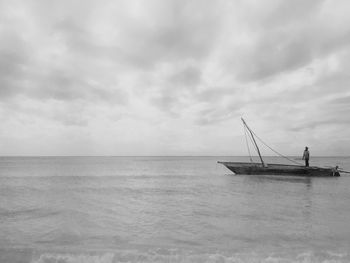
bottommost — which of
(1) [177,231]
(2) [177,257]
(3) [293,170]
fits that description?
(1) [177,231]

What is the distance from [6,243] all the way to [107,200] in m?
11.7

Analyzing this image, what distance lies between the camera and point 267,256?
30.2 ft

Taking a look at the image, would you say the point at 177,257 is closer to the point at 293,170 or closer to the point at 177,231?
the point at 177,231

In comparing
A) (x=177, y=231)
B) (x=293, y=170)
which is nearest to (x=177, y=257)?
(x=177, y=231)

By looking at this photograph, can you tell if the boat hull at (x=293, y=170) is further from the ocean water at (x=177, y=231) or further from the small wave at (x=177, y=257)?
the small wave at (x=177, y=257)

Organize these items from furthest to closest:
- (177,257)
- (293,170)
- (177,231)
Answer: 1. (293,170)
2. (177,231)
3. (177,257)

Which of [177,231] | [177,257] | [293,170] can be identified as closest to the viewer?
[177,257]

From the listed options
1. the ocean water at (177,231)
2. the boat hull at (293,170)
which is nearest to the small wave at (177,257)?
the ocean water at (177,231)

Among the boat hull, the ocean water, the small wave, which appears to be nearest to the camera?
the small wave

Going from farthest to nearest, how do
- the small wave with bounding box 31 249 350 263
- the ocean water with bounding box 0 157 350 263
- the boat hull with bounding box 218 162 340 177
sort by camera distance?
the boat hull with bounding box 218 162 340 177
the ocean water with bounding box 0 157 350 263
the small wave with bounding box 31 249 350 263

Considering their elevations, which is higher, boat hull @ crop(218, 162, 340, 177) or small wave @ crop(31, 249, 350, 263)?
boat hull @ crop(218, 162, 340, 177)

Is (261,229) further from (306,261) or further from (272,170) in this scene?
(272,170)

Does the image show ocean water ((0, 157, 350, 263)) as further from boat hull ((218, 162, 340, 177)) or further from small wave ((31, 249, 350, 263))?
boat hull ((218, 162, 340, 177))

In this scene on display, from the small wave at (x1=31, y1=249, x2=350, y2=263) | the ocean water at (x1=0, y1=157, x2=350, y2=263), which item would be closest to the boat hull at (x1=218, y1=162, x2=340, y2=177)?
the ocean water at (x1=0, y1=157, x2=350, y2=263)
